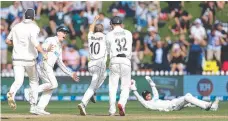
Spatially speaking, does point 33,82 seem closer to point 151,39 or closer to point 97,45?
point 97,45

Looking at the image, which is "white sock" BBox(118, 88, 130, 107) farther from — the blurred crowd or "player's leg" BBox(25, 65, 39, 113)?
the blurred crowd

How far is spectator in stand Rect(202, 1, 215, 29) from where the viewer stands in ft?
106

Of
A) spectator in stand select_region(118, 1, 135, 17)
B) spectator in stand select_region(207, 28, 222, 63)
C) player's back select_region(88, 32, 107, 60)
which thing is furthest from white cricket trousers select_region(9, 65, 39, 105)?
spectator in stand select_region(118, 1, 135, 17)

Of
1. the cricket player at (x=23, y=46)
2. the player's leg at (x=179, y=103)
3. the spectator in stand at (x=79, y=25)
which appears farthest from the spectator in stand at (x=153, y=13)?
the cricket player at (x=23, y=46)

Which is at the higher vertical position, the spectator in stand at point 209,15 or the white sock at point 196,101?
the spectator in stand at point 209,15

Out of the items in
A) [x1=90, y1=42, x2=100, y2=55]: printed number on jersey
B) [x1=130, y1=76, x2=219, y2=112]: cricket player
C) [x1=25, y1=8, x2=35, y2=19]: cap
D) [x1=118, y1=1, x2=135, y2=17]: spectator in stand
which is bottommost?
[x1=130, y1=76, x2=219, y2=112]: cricket player

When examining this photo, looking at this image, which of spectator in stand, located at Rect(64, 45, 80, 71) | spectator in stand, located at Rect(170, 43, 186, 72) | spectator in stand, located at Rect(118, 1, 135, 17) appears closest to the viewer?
spectator in stand, located at Rect(170, 43, 186, 72)

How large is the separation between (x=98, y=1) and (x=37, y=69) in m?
13.5

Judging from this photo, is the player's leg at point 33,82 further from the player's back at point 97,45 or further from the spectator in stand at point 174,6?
the spectator in stand at point 174,6

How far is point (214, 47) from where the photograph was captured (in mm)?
31312

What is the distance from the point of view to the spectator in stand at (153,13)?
32656mm

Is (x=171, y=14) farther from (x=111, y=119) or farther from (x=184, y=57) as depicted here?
(x=111, y=119)

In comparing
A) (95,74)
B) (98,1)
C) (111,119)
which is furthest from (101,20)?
(111,119)

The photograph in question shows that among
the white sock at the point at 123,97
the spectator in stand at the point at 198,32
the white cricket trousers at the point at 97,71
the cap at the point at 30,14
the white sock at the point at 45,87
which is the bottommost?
the white sock at the point at 123,97
